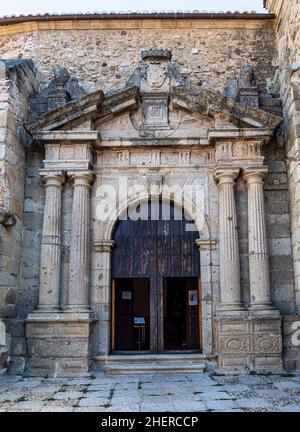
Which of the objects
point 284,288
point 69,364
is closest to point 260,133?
point 284,288

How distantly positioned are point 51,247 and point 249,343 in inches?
134

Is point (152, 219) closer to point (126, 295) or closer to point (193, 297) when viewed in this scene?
point (126, 295)

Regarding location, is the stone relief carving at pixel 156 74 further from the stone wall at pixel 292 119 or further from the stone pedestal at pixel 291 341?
the stone pedestal at pixel 291 341

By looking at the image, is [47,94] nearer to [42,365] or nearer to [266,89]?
[266,89]

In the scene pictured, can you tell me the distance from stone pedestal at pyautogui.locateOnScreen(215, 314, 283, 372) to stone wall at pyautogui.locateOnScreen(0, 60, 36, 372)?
3.17 meters

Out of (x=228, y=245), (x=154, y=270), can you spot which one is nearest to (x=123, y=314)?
(x=154, y=270)

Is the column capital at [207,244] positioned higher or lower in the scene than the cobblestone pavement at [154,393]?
higher

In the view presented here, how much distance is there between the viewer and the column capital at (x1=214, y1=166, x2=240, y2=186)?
7.14 meters

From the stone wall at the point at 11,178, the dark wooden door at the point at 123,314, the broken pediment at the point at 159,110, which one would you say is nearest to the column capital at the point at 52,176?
the stone wall at the point at 11,178

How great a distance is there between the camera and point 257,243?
272 inches

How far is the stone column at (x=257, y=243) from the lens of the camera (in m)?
6.75

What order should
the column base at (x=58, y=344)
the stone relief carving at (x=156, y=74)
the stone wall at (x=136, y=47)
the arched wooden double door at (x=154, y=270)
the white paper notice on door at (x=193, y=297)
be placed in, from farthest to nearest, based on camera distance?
the stone wall at (x=136, y=47)
the stone relief carving at (x=156, y=74)
the white paper notice on door at (x=193, y=297)
the arched wooden double door at (x=154, y=270)
the column base at (x=58, y=344)

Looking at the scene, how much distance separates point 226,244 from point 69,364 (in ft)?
Answer: 9.87

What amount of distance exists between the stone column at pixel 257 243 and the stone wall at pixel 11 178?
3.71 metres
